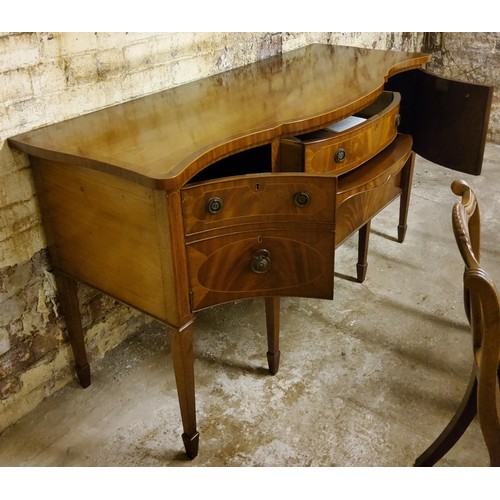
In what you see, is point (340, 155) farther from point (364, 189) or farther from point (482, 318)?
point (482, 318)

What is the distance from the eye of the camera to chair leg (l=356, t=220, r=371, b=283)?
242 cm

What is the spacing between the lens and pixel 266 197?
1.47 metres

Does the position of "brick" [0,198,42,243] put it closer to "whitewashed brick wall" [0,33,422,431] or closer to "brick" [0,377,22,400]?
"whitewashed brick wall" [0,33,422,431]

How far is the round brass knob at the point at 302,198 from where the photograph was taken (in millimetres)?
1477

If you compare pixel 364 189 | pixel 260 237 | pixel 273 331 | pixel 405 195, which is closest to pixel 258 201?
pixel 260 237

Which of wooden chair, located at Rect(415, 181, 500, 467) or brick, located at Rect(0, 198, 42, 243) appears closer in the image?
wooden chair, located at Rect(415, 181, 500, 467)

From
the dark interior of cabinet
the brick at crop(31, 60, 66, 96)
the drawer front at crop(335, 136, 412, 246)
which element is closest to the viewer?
the brick at crop(31, 60, 66, 96)

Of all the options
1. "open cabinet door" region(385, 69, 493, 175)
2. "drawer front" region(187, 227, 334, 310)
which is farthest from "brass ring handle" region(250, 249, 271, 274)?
"open cabinet door" region(385, 69, 493, 175)

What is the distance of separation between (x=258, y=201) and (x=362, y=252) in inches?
42.1

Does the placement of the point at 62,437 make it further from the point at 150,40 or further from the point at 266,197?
the point at 150,40

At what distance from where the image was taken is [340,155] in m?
1.75

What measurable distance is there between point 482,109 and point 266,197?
105 centimetres

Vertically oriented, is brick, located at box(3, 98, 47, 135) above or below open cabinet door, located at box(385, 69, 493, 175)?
above

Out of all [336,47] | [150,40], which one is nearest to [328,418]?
[150,40]
